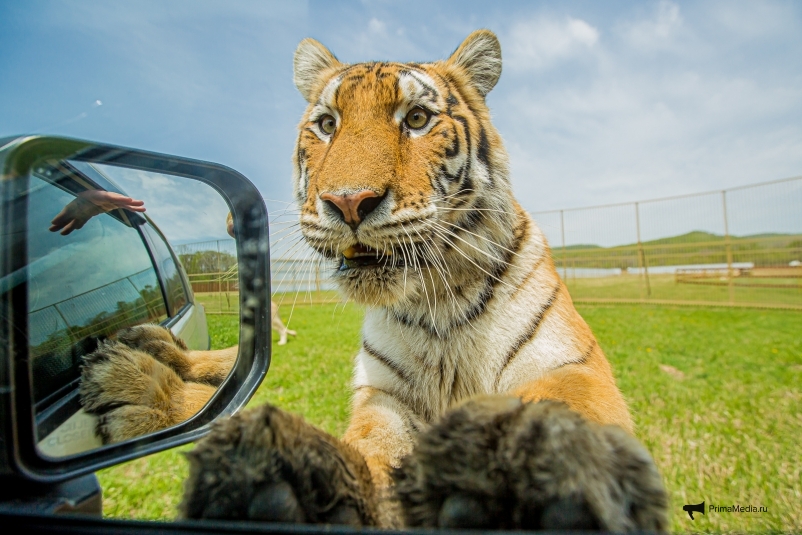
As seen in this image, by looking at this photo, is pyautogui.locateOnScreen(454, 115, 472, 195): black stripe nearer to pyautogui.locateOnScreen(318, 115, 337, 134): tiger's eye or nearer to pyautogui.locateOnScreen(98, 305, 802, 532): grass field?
pyautogui.locateOnScreen(318, 115, 337, 134): tiger's eye

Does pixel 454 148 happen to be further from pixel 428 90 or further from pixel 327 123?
pixel 327 123

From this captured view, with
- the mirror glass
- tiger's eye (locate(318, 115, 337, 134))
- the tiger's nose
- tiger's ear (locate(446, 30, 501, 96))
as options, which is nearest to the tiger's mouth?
the tiger's nose

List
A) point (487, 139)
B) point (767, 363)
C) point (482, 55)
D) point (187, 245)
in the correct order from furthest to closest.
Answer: point (767, 363) < point (482, 55) < point (487, 139) < point (187, 245)

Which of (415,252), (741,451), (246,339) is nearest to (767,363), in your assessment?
(741,451)

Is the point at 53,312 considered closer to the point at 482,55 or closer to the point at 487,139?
the point at 487,139

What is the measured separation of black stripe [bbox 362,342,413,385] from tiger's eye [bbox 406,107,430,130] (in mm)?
1228

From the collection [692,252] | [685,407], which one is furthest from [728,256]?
[685,407]

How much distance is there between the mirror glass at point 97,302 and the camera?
1035 mm

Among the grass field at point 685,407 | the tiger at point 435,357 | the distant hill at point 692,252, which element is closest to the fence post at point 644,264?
the distant hill at point 692,252

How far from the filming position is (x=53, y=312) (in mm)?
1075

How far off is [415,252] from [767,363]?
7292 millimetres

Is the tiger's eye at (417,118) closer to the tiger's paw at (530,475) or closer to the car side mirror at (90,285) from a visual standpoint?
the car side mirror at (90,285)

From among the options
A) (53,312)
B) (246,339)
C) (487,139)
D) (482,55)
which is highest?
(482,55)

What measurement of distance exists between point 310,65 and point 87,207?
91.7 inches
